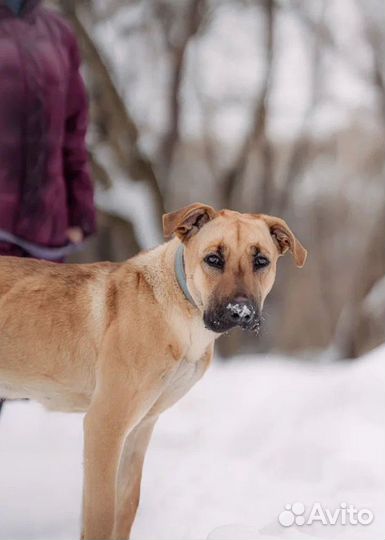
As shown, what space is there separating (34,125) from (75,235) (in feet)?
1.87

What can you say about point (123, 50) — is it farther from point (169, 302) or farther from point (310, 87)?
point (169, 302)

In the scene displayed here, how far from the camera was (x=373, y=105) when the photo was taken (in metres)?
8.92

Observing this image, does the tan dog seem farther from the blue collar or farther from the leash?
the leash

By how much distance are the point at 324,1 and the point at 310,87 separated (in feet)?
2.95

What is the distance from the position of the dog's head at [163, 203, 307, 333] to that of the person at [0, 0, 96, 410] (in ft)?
3.23

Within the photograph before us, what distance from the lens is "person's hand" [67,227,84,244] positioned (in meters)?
4.07

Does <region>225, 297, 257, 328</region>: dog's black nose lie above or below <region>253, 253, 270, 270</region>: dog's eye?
below

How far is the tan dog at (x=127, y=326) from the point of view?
3047 mm

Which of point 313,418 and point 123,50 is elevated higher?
point 123,50

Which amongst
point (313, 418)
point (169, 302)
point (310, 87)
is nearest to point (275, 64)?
point (310, 87)

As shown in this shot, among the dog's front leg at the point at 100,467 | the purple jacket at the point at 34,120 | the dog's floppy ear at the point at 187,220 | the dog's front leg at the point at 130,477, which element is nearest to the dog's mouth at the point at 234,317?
the dog's floppy ear at the point at 187,220

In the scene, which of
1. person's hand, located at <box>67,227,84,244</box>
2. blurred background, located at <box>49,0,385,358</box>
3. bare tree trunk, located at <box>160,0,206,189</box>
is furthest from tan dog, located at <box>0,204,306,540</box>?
bare tree trunk, located at <box>160,0,206,189</box>

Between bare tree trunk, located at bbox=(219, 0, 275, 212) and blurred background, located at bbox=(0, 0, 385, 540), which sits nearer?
blurred background, located at bbox=(0, 0, 385, 540)

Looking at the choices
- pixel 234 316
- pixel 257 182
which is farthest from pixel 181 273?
pixel 257 182
